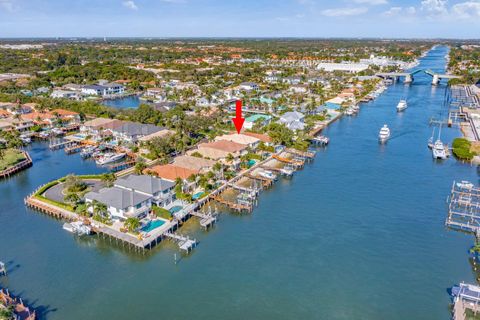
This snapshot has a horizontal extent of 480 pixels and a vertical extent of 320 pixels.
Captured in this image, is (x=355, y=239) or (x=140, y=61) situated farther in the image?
(x=140, y=61)

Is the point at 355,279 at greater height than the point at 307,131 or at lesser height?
lesser

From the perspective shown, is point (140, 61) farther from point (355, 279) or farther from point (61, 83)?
point (355, 279)

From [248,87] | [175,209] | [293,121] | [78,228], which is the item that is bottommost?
[78,228]

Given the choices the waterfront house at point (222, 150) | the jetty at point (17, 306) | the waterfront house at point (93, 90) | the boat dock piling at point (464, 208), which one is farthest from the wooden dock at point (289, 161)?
the waterfront house at point (93, 90)

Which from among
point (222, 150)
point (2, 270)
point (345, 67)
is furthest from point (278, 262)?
point (345, 67)

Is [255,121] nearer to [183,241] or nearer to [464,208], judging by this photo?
[464,208]

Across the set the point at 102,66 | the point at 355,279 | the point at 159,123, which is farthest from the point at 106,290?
the point at 102,66

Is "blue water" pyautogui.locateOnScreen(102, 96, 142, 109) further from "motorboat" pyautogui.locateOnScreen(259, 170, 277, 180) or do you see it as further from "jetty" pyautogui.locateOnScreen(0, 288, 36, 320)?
"jetty" pyautogui.locateOnScreen(0, 288, 36, 320)
